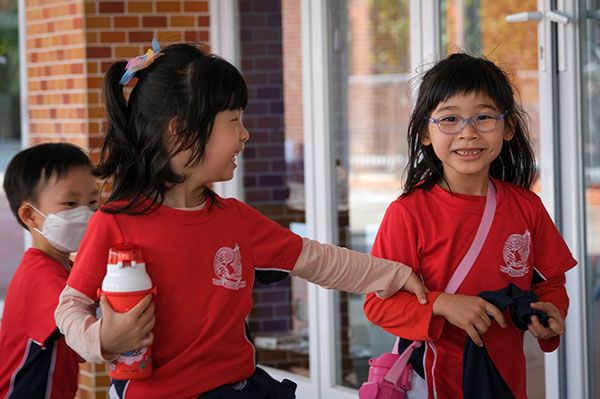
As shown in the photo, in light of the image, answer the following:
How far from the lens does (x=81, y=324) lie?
1.86 metres

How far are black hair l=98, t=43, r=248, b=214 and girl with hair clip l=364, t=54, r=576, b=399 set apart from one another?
0.60 m

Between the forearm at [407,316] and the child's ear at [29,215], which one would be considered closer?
the forearm at [407,316]

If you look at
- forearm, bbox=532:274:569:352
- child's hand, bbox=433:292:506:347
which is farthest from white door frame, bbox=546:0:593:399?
child's hand, bbox=433:292:506:347

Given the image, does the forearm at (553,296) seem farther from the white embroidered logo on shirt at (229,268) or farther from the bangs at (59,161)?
the bangs at (59,161)

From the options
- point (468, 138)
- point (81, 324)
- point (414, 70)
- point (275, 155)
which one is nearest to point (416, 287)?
point (468, 138)

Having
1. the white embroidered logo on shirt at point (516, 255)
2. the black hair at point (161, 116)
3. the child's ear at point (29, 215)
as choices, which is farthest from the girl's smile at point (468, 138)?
the child's ear at point (29, 215)

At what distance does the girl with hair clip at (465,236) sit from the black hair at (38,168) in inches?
42.2

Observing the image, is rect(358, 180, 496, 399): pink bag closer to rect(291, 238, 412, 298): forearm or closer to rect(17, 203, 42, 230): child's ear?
rect(291, 238, 412, 298): forearm

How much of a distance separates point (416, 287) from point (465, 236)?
224 millimetres

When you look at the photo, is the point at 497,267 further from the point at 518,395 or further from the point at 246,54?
the point at 246,54

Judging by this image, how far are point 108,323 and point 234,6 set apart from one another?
2965 mm

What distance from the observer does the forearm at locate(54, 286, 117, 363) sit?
184 cm

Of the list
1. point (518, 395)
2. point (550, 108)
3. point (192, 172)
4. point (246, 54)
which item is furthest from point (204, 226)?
point (246, 54)

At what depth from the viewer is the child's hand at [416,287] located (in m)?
2.18
